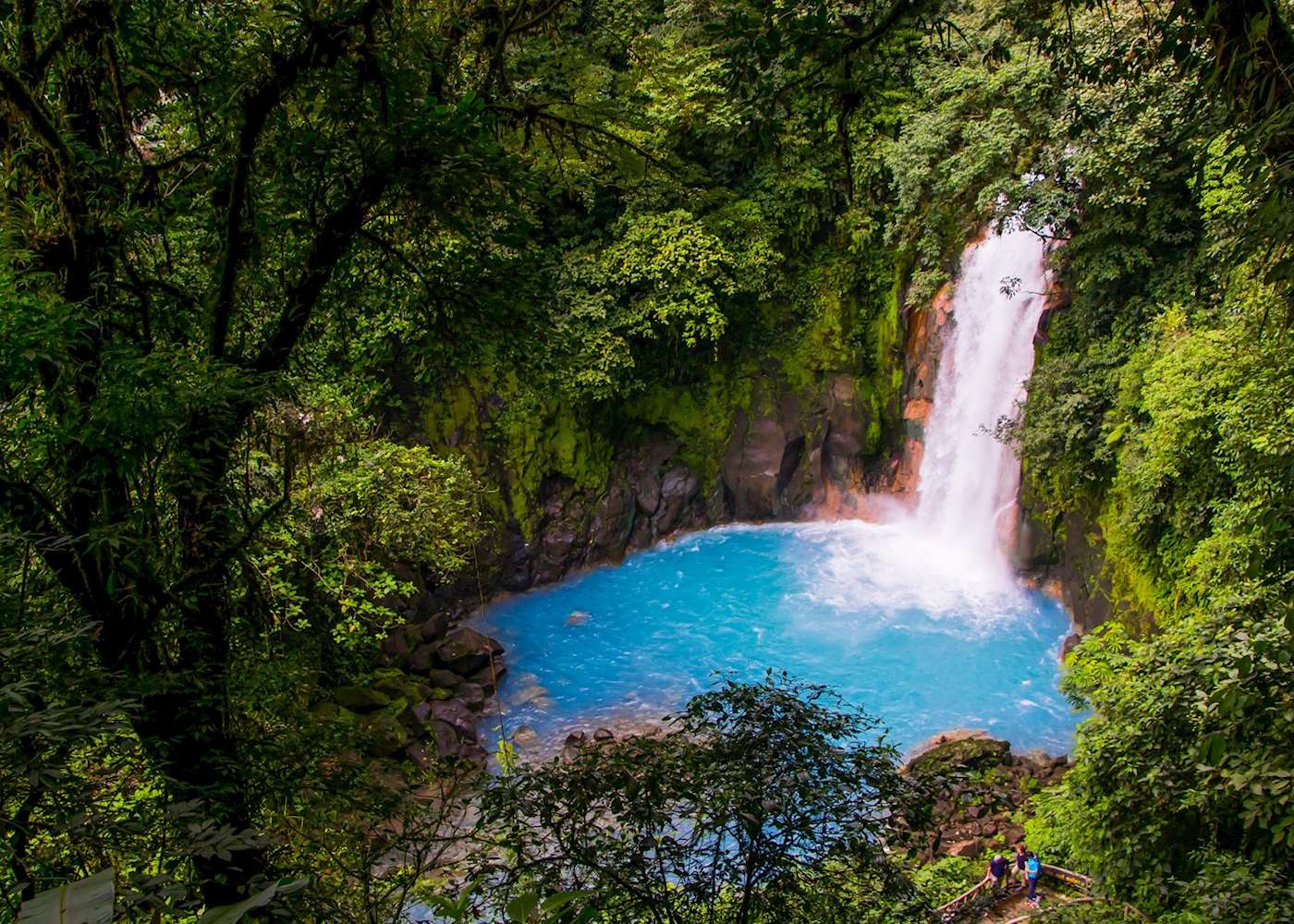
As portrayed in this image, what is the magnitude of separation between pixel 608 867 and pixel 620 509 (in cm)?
1305

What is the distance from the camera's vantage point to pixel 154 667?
338cm

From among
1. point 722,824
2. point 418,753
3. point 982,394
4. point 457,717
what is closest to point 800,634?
point 982,394

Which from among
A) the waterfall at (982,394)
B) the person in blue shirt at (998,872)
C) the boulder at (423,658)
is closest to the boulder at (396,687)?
the boulder at (423,658)

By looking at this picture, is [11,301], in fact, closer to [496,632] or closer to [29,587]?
[29,587]

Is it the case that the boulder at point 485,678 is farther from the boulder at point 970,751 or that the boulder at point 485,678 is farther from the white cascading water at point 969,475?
the boulder at point 970,751

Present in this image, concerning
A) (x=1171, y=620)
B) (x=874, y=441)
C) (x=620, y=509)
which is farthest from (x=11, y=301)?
(x=874, y=441)

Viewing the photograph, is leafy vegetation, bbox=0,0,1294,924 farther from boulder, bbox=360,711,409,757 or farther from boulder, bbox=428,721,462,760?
boulder, bbox=428,721,462,760

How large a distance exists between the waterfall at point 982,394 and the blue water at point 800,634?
762 millimetres

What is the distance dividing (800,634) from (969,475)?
4.70 m

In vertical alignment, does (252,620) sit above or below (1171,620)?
below

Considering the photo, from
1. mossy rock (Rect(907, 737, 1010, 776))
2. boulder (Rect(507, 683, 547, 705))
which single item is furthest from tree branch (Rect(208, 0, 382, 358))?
boulder (Rect(507, 683, 547, 705))

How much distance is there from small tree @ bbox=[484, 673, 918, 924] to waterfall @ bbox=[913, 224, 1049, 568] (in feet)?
35.7

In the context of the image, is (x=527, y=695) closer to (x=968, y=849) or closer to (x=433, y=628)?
(x=433, y=628)

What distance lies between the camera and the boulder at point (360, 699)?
10.4m
